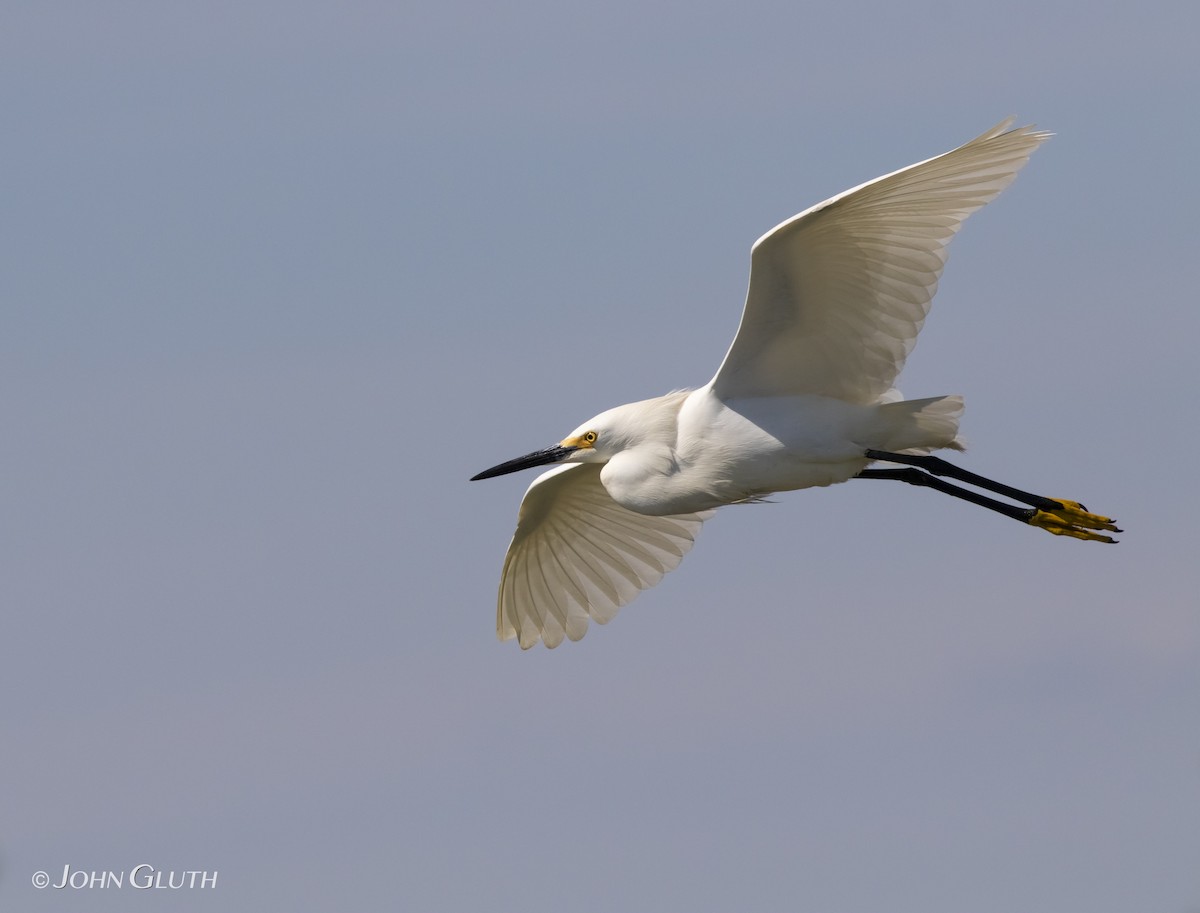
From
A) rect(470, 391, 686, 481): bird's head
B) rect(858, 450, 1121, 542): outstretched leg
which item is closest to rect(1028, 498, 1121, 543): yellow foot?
rect(858, 450, 1121, 542): outstretched leg

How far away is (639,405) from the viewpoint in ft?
52.2

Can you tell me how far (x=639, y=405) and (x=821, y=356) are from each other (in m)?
1.99

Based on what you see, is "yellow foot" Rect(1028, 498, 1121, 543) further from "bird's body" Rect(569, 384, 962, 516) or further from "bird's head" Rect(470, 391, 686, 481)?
"bird's head" Rect(470, 391, 686, 481)

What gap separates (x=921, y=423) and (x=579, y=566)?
4927mm

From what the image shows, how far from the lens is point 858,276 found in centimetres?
1384

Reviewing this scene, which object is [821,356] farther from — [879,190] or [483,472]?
[483,472]

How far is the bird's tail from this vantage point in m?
14.5

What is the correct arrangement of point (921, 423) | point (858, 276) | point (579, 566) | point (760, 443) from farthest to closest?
1. point (579, 566)
2. point (760, 443)
3. point (921, 423)
4. point (858, 276)

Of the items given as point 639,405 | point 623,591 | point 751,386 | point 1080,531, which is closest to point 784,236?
point 751,386

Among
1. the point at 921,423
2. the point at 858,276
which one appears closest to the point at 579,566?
the point at 921,423

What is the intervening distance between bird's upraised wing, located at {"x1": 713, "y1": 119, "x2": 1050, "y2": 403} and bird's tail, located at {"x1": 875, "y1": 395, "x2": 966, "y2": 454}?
0.24m

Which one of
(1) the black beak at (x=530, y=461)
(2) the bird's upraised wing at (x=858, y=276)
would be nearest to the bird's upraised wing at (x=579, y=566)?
(1) the black beak at (x=530, y=461)

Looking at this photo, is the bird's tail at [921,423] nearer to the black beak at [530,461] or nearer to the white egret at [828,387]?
the white egret at [828,387]

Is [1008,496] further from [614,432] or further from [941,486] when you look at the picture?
[614,432]
